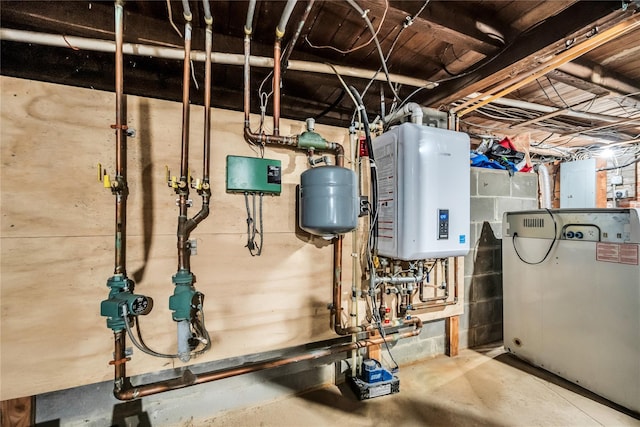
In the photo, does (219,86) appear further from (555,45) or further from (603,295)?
(603,295)

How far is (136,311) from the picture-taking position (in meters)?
1.21

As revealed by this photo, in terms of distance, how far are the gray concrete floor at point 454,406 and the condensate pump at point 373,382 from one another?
4 cm

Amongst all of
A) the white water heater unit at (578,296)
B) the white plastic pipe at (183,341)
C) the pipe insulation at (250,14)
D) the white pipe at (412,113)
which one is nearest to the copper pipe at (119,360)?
the white plastic pipe at (183,341)

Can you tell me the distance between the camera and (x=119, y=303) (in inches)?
46.0

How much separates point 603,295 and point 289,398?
213 centimetres

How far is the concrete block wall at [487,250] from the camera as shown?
2.36m

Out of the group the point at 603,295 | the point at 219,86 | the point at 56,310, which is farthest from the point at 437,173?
the point at 56,310

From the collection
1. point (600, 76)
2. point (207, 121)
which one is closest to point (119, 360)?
point (207, 121)

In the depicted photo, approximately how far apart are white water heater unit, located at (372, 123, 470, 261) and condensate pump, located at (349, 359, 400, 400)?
848mm

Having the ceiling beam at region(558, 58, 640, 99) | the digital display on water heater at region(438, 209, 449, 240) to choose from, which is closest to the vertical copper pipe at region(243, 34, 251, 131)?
the digital display on water heater at region(438, 209, 449, 240)

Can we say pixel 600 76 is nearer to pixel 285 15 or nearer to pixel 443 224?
pixel 443 224

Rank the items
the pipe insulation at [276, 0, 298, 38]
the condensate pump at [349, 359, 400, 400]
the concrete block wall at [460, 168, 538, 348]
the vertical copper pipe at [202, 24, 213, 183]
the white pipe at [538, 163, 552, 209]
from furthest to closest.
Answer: the white pipe at [538, 163, 552, 209], the concrete block wall at [460, 168, 538, 348], the condensate pump at [349, 359, 400, 400], the vertical copper pipe at [202, 24, 213, 183], the pipe insulation at [276, 0, 298, 38]

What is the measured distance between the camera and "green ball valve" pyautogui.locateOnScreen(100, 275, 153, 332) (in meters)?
1.17

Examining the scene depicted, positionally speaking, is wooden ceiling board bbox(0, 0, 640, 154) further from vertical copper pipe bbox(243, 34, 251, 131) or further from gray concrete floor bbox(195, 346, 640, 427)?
gray concrete floor bbox(195, 346, 640, 427)
